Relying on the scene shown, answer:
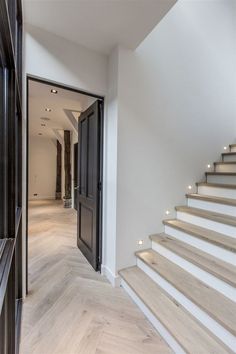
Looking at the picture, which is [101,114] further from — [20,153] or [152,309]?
[152,309]

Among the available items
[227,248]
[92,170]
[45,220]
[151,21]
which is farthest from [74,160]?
[227,248]

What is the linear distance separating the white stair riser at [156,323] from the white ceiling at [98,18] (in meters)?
2.62

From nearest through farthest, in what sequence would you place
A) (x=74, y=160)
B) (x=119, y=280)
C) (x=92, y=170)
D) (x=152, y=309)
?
(x=152, y=309) < (x=119, y=280) < (x=92, y=170) < (x=74, y=160)

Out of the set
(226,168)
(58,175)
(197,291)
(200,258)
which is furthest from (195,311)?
(58,175)

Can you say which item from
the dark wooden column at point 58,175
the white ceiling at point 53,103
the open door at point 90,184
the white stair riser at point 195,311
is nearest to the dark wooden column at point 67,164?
the white ceiling at point 53,103

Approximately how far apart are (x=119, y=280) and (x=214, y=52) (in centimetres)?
356

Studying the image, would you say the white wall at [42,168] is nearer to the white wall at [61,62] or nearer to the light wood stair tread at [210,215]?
the white wall at [61,62]

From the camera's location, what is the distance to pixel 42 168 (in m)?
8.72

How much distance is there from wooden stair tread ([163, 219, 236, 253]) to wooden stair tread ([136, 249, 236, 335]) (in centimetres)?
37

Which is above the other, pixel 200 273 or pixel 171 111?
pixel 171 111

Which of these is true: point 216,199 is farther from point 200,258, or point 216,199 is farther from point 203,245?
point 200,258

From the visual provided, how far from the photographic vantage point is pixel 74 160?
6707 mm

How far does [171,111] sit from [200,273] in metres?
1.92

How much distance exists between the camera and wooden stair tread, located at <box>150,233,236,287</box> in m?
1.57
